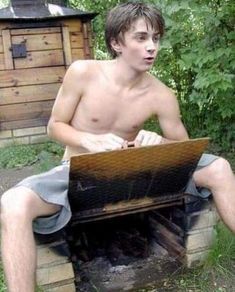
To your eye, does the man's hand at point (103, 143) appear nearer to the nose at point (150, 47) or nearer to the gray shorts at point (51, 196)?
the gray shorts at point (51, 196)

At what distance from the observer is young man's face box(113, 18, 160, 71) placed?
7.71ft

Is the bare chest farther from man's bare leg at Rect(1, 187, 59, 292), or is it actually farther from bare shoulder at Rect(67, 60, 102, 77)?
man's bare leg at Rect(1, 187, 59, 292)

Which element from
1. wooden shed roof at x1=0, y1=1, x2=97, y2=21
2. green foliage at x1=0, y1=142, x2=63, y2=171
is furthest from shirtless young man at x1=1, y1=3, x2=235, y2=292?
wooden shed roof at x1=0, y1=1, x2=97, y2=21

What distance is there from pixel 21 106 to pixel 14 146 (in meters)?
0.52

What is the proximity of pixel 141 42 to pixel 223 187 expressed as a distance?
86 centimetres

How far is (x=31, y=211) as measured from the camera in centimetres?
204

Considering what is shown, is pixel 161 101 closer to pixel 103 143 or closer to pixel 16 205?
pixel 103 143

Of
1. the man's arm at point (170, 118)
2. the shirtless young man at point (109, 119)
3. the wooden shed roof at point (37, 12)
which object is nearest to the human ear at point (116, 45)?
the shirtless young man at point (109, 119)

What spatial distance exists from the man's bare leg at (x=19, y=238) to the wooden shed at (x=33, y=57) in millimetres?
3924

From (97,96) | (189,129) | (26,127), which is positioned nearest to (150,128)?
(189,129)

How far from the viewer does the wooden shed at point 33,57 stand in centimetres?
571

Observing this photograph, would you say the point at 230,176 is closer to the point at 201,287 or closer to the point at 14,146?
the point at 201,287

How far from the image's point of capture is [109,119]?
2.53 meters

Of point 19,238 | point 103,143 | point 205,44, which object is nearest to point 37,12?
point 205,44
